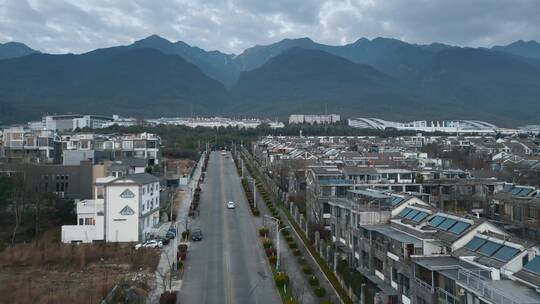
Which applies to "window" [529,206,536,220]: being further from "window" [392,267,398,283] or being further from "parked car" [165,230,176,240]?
"parked car" [165,230,176,240]

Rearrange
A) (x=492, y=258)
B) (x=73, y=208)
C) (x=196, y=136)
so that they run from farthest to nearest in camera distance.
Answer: (x=196, y=136) → (x=73, y=208) → (x=492, y=258)

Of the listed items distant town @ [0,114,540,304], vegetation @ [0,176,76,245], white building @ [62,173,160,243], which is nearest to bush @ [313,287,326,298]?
distant town @ [0,114,540,304]

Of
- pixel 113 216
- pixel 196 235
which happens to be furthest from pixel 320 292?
pixel 113 216

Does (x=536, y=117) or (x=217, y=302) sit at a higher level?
(x=536, y=117)

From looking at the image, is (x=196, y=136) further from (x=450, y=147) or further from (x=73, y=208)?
(x=73, y=208)

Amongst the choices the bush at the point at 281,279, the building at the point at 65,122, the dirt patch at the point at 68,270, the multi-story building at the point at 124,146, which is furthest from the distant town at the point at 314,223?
the building at the point at 65,122

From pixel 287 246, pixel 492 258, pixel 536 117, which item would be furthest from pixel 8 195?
pixel 536 117

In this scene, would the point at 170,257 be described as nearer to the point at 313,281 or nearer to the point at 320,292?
the point at 313,281
